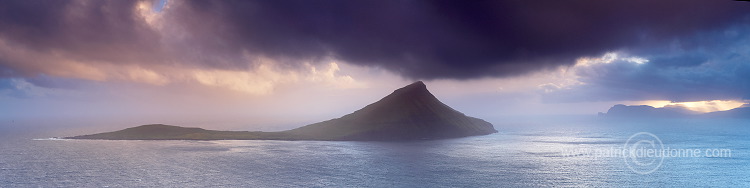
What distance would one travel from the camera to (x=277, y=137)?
189125 mm

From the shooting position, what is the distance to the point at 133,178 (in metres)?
79.6

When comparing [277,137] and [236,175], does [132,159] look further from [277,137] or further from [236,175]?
[277,137]

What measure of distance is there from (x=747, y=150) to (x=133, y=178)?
166748mm

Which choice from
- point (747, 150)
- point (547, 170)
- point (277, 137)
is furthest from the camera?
point (277, 137)

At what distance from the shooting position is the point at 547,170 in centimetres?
8712

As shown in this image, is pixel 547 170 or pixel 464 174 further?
pixel 547 170

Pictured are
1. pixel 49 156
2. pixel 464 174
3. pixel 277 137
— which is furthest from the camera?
pixel 277 137

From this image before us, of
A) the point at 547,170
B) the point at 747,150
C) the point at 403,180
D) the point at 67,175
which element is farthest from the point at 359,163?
the point at 747,150

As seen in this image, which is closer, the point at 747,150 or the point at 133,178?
the point at 133,178

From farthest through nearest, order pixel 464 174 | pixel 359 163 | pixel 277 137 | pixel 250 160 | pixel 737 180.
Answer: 1. pixel 277 137
2. pixel 250 160
3. pixel 359 163
4. pixel 464 174
5. pixel 737 180

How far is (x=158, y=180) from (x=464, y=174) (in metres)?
56.2

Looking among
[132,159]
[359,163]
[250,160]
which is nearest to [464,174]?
[359,163]

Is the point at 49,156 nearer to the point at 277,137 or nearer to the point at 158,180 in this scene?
the point at 158,180

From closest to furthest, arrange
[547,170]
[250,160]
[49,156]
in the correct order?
[547,170], [250,160], [49,156]
